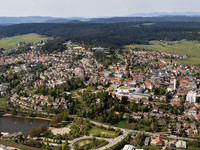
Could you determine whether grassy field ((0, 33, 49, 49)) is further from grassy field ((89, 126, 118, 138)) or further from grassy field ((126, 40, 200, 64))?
grassy field ((89, 126, 118, 138))

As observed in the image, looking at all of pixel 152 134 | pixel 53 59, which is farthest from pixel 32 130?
pixel 53 59

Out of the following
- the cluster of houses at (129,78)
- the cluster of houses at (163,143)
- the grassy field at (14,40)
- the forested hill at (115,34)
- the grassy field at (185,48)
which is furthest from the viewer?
the grassy field at (14,40)

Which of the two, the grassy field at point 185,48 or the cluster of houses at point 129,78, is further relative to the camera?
the grassy field at point 185,48

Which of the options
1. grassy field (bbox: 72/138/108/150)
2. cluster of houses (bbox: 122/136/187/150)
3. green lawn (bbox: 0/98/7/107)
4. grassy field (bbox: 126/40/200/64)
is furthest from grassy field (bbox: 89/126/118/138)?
grassy field (bbox: 126/40/200/64)

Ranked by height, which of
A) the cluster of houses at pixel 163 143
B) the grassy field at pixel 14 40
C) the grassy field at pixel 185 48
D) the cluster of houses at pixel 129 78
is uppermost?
the grassy field at pixel 14 40

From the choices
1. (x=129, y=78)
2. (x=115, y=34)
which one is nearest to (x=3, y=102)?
(x=129, y=78)

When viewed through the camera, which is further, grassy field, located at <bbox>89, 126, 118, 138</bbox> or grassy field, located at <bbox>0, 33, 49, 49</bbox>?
grassy field, located at <bbox>0, 33, 49, 49</bbox>

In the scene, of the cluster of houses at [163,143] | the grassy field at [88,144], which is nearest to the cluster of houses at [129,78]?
the cluster of houses at [163,143]

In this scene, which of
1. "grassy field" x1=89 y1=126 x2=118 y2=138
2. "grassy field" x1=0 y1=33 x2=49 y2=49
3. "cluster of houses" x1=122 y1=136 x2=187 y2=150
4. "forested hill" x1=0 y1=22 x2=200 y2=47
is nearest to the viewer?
"cluster of houses" x1=122 y1=136 x2=187 y2=150

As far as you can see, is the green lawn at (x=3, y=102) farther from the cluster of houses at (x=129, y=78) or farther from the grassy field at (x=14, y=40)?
the grassy field at (x=14, y=40)

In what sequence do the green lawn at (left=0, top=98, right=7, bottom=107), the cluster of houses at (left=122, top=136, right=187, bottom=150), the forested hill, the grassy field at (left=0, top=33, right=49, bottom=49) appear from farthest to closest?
the grassy field at (left=0, top=33, right=49, bottom=49)
the forested hill
the green lawn at (left=0, top=98, right=7, bottom=107)
the cluster of houses at (left=122, top=136, right=187, bottom=150)

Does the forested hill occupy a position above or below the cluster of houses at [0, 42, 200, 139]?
above
